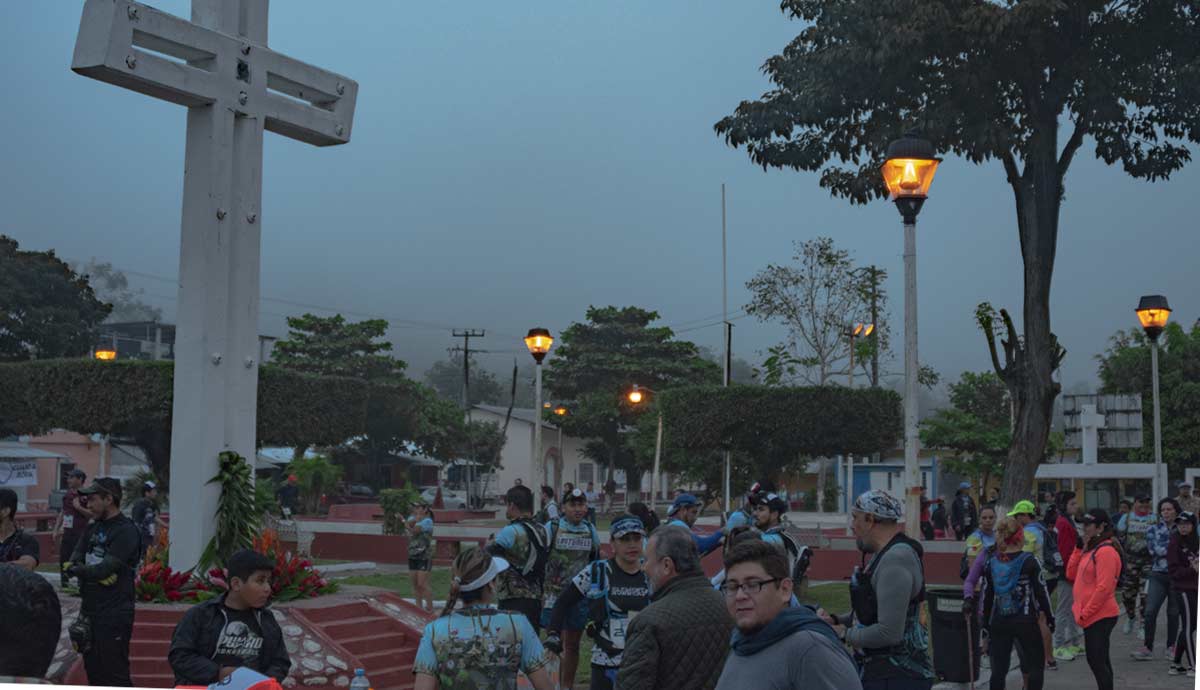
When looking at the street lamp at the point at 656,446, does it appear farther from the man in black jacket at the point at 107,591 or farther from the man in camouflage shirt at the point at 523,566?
the man in black jacket at the point at 107,591

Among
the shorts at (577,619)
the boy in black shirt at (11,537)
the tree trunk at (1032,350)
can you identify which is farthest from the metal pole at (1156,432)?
the boy in black shirt at (11,537)

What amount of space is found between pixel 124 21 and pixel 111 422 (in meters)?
24.5

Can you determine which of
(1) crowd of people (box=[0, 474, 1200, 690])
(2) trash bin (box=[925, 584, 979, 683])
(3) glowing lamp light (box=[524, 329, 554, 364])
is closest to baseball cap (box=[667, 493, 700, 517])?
(1) crowd of people (box=[0, 474, 1200, 690])

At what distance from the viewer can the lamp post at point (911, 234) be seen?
9.10 meters

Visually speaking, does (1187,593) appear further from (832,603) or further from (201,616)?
(201,616)

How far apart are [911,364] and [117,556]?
5.75 m

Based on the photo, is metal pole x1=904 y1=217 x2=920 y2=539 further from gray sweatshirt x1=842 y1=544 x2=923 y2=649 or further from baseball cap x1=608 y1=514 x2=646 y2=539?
gray sweatshirt x1=842 y1=544 x2=923 y2=649

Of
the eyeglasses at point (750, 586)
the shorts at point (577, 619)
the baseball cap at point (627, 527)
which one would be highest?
the eyeglasses at point (750, 586)

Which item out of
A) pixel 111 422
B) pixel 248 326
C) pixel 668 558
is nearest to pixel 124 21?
pixel 248 326

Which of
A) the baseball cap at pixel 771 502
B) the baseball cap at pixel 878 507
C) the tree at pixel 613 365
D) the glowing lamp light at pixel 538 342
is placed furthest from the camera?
the tree at pixel 613 365

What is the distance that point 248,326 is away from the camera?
9.48m

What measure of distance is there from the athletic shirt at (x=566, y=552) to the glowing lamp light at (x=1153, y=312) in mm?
8697

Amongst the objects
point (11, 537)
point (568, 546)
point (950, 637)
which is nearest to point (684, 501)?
point (568, 546)

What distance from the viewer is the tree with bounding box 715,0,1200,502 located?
47.6 feet
